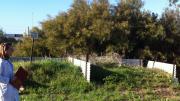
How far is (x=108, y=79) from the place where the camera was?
1769 cm

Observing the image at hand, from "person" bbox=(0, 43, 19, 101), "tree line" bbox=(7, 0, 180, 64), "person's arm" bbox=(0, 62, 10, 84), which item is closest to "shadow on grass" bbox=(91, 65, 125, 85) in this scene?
"person" bbox=(0, 43, 19, 101)

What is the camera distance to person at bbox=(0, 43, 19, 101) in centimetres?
771

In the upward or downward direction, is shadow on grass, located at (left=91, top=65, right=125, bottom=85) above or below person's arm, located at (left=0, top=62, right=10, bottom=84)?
below

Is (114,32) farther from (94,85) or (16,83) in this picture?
(16,83)

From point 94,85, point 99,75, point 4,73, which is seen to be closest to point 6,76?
point 4,73

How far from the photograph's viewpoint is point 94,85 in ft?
54.5

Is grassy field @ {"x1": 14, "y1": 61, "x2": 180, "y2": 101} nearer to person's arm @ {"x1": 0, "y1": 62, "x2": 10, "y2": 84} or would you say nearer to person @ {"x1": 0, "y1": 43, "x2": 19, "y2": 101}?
person @ {"x1": 0, "y1": 43, "x2": 19, "y2": 101}

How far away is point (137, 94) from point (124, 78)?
3207 millimetres

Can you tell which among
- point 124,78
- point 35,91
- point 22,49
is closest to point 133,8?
point 22,49

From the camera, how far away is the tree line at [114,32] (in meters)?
Result: 35.4

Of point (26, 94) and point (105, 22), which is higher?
point (105, 22)

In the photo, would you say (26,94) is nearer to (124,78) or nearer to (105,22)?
(124,78)

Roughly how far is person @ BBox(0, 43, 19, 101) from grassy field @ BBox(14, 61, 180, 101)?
600cm

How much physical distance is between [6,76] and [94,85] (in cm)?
903
